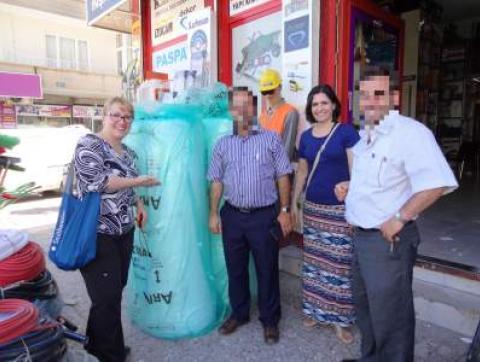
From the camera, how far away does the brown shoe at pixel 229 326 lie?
9.20 ft

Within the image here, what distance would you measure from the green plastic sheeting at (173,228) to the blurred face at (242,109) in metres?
0.30

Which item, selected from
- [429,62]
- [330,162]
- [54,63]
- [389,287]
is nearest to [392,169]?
[389,287]

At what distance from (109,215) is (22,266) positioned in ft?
2.27

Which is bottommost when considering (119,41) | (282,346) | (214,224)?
(282,346)

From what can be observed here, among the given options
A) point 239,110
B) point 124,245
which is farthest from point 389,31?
point 124,245

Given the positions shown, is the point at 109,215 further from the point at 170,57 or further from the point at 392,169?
the point at 170,57

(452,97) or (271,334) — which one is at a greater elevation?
(452,97)

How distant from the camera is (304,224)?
2750 millimetres

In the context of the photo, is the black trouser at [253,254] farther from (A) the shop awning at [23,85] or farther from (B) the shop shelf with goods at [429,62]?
(A) the shop awning at [23,85]

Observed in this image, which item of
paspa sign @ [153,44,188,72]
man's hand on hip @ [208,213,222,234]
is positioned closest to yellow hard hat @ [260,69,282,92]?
man's hand on hip @ [208,213,222,234]

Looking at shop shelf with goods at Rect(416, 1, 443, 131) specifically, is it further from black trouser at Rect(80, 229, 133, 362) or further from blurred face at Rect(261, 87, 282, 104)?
black trouser at Rect(80, 229, 133, 362)

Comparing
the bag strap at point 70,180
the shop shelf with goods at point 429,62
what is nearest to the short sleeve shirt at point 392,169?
the bag strap at point 70,180

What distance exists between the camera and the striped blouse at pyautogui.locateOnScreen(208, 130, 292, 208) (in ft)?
8.36

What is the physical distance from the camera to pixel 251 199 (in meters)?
2.56
